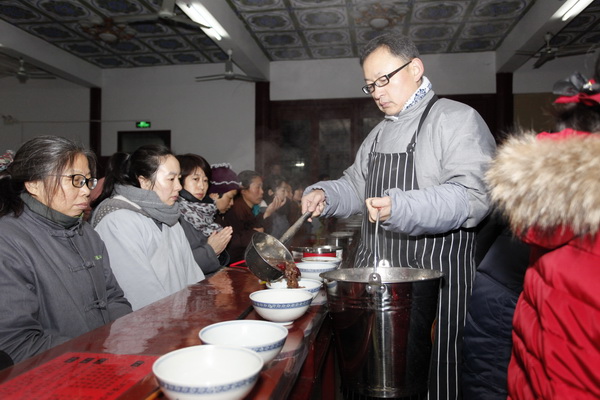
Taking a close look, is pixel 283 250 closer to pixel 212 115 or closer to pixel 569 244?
pixel 569 244

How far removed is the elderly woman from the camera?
3434 mm

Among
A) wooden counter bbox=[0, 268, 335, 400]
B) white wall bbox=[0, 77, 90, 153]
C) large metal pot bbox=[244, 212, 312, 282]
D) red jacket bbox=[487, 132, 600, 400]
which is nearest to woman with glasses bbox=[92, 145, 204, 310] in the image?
wooden counter bbox=[0, 268, 335, 400]

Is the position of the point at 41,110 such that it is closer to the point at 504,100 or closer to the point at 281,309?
the point at 504,100

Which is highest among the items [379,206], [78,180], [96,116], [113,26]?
[113,26]

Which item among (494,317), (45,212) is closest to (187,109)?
(45,212)

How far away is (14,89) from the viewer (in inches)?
409

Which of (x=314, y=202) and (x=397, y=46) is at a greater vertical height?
(x=397, y=46)

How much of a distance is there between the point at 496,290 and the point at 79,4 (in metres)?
7.35

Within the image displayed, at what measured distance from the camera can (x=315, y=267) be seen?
2010 millimetres

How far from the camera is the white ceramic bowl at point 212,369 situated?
0.79 metres

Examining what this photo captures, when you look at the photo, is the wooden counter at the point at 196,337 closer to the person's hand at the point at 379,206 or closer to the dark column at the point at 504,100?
the person's hand at the point at 379,206

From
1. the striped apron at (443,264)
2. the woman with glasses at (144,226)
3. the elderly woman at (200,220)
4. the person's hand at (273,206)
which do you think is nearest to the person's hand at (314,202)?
the striped apron at (443,264)

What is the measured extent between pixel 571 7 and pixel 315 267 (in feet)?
19.7

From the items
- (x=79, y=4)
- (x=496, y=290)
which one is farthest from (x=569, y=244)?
(x=79, y=4)
